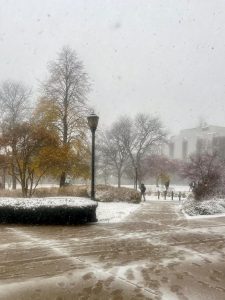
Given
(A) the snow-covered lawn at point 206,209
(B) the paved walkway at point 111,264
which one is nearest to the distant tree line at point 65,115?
(A) the snow-covered lawn at point 206,209

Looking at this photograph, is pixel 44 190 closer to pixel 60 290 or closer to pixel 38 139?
pixel 38 139

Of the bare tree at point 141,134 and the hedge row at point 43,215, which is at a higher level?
the bare tree at point 141,134

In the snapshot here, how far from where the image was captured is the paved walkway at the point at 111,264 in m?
5.74

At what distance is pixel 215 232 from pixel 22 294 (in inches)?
316

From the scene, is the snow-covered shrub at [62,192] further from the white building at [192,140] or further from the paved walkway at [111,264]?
the white building at [192,140]

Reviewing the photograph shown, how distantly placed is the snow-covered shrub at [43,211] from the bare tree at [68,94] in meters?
16.1

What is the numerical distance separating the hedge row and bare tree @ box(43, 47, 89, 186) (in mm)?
16243

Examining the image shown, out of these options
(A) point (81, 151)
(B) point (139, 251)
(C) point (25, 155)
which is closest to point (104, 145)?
(A) point (81, 151)

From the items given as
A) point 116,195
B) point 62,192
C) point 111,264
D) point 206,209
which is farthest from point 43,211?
point 116,195

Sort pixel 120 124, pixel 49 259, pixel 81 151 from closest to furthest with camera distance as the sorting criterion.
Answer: pixel 49 259, pixel 81 151, pixel 120 124

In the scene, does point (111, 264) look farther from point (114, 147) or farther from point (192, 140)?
point (192, 140)

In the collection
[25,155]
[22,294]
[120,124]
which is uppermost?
[120,124]

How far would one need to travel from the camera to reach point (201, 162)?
2648 centimetres

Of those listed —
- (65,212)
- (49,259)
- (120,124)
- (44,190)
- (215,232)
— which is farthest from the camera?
(120,124)
